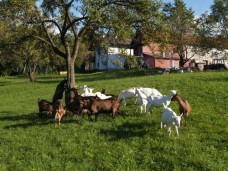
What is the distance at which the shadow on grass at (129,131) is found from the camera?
49.0ft

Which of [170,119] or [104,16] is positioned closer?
[170,119]

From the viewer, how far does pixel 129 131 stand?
15461 millimetres

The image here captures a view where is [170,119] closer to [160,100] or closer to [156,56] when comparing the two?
[160,100]

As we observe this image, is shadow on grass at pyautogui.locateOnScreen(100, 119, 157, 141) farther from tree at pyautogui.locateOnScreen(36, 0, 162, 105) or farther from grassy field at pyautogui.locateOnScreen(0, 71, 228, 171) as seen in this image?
tree at pyautogui.locateOnScreen(36, 0, 162, 105)

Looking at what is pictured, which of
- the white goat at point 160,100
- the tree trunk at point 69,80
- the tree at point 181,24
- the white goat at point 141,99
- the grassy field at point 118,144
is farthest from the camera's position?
the tree at point 181,24

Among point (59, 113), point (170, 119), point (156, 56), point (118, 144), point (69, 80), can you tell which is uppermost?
point (156, 56)

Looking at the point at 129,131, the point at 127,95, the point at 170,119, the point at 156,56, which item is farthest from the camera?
the point at 156,56

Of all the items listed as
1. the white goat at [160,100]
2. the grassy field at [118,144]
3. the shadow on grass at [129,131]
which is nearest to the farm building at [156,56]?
the grassy field at [118,144]

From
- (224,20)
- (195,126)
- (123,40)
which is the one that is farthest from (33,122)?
(224,20)

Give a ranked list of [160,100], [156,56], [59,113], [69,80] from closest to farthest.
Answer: [160,100] < [59,113] < [69,80] < [156,56]

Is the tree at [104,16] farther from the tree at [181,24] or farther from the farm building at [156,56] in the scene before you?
the tree at [181,24]

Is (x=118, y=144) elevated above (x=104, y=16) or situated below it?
below

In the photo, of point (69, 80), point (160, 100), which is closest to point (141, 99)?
point (160, 100)

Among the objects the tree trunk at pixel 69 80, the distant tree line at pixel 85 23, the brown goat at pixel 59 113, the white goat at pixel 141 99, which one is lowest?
the brown goat at pixel 59 113
